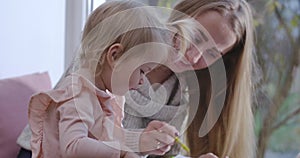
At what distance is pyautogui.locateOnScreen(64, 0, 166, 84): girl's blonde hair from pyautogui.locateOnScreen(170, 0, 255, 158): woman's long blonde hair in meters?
0.26

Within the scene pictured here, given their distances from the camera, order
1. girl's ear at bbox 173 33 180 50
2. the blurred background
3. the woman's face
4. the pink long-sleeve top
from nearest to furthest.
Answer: the pink long-sleeve top, girl's ear at bbox 173 33 180 50, the woman's face, the blurred background

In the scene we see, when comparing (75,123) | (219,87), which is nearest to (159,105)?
(219,87)

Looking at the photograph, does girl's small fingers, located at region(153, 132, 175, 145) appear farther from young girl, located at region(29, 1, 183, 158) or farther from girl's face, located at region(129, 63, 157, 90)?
girl's face, located at region(129, 63, 157, 90)

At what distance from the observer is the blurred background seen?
136 centimetres

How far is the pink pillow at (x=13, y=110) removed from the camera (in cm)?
117

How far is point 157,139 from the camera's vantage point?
0.88 m

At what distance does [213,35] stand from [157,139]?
0.37 metres

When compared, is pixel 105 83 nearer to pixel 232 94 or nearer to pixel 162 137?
pixel 162 137

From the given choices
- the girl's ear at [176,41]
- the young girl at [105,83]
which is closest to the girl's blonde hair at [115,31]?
the young girl at [105,83]

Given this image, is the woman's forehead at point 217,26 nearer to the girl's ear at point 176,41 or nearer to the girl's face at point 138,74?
the girl's ear at point 176,41

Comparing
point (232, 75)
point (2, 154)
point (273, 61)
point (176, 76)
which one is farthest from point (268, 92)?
point (2, 154)

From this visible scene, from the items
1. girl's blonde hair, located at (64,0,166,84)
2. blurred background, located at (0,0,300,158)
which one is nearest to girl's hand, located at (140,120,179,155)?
girl's blonde hair, located at (64,0,166,84)

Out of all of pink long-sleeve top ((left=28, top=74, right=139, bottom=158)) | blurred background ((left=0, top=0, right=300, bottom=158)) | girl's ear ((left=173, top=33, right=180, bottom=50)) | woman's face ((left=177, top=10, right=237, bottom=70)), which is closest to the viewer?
pink long-sleeve top ((left=28, top=74, right=139, bottom=158))

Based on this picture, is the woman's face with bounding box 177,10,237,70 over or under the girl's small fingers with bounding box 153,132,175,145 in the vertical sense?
over
